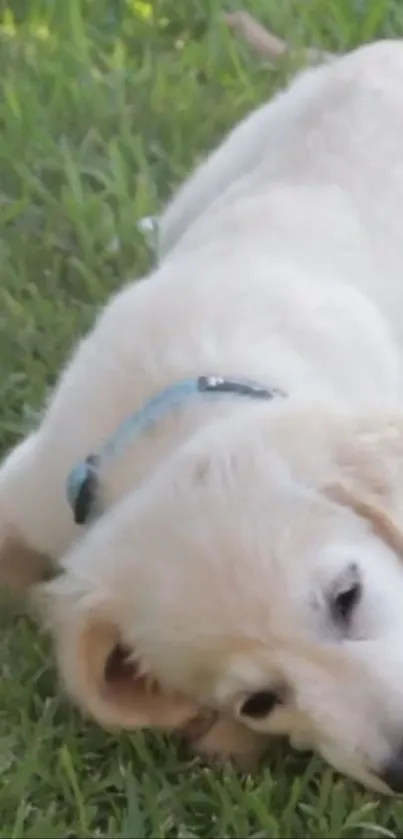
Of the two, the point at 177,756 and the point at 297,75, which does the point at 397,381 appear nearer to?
the point at 177,756

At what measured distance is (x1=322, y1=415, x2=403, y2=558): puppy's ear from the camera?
1.92 m

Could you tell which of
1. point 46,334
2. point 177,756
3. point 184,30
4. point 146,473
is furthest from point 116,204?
point 177,756

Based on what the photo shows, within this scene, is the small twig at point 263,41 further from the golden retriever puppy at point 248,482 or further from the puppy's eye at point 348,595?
the puppy's eye at point 348,595

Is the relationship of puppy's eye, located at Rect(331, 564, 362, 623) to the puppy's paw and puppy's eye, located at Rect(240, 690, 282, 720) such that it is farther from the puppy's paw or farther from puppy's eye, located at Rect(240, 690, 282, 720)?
the puppy's paw

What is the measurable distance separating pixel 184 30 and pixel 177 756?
2211mm

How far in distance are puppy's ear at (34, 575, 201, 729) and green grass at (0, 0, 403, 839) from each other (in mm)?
45

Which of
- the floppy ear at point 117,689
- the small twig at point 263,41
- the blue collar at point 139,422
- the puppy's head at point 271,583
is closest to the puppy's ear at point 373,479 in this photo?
the puppy's head at point 271,583

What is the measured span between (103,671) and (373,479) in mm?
446

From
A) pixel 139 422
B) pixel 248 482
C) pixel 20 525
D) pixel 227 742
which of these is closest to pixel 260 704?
pixel 227 742

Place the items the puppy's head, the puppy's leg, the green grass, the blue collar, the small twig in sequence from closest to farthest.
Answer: the puppy's head → the green grass → the blue collar → the puppy's leg → the small twig

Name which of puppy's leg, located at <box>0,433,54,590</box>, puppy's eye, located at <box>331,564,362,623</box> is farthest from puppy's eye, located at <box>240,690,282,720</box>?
puppy's leg, located at <box>0,433,54,590</box>

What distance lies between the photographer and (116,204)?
3.18m

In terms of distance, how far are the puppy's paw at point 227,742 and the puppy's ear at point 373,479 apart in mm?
359

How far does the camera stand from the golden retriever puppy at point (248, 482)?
1864 mm
